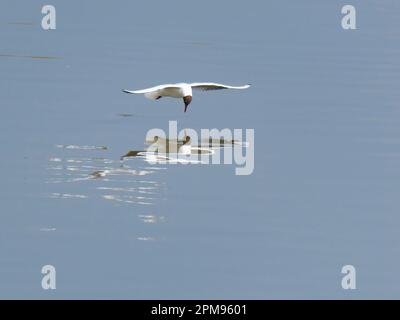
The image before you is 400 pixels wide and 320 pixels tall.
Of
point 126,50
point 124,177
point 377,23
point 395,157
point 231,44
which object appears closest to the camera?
point 124,177

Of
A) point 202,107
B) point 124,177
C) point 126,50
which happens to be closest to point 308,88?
point 202,107

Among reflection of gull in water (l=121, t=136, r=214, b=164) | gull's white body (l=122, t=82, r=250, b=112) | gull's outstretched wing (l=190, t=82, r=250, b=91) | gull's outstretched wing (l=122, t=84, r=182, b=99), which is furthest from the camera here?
gull's outstretched wing (l=190, t=82, r=250, b=91)

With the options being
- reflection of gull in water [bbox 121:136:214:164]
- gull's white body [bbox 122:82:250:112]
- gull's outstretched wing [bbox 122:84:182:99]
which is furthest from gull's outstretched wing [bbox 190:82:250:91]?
reflection of gull in water [bbox 121:136:214:164]

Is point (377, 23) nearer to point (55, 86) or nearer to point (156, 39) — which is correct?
point (156, 39)

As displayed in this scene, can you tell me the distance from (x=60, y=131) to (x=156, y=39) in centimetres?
566

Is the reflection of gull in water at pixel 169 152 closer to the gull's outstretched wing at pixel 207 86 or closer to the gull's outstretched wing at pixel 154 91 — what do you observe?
the gull's outstretched wing at pixel 154 91

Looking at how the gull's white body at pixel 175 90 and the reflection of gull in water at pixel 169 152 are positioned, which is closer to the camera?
the reflection of gull in water at pixel 169 152

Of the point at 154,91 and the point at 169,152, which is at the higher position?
the point at 154,91

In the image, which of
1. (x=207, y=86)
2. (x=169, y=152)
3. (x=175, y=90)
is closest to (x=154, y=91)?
(x=175, y=90)

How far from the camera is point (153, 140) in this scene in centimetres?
1475

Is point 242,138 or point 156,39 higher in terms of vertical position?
point 156,39

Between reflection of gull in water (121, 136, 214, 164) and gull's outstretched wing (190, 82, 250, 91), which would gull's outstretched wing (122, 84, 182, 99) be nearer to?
gull's outstretched wing (190, 82, 250, 91)

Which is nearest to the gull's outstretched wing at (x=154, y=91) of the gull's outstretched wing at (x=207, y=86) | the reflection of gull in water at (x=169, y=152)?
the gull's outstretched wing at (x=207, y=86)

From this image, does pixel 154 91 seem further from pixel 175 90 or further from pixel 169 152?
pixel 169 152
